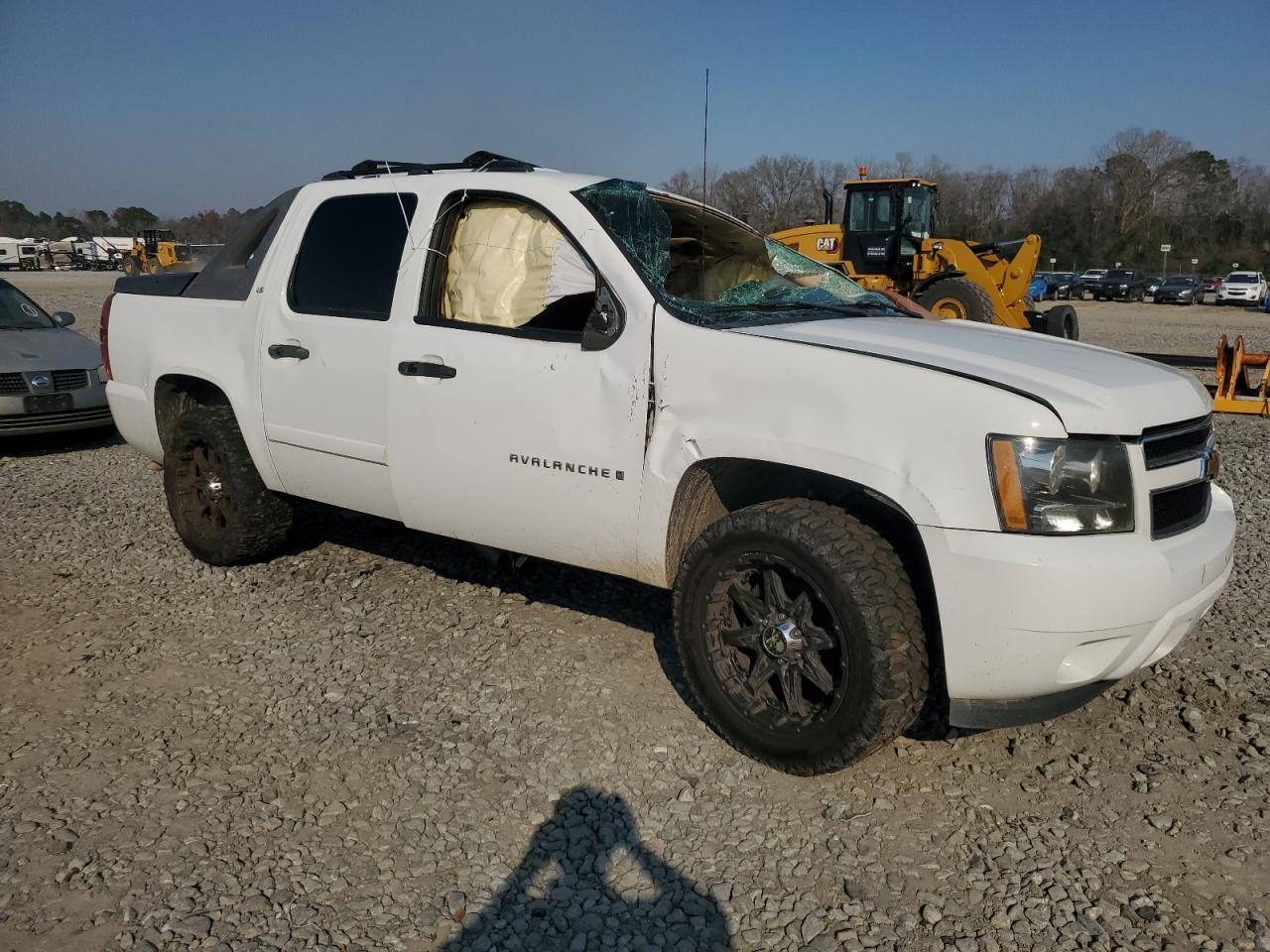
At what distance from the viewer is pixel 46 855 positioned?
284 cm

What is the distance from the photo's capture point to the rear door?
4.15 m

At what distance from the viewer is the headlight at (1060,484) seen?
2711 mm

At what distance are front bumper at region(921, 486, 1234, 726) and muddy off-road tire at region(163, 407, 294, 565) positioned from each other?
3.47 m

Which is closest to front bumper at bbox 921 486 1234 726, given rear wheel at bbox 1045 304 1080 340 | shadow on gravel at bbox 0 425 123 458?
shadow on gravel at bbox 0 425 123 458

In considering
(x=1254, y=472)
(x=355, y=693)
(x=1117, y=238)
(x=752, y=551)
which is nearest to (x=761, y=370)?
(x=752, y=551)

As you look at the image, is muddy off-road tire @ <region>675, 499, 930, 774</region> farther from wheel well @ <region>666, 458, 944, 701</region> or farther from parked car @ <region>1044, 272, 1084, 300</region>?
parked car @ <region>1044, 272, 1084, 300</region>

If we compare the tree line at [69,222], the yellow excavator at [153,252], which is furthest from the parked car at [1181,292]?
the tree line at [69,222]

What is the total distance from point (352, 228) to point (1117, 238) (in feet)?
240

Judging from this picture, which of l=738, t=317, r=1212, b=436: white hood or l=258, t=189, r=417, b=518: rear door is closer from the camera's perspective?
l=738, t=317, r=1212, b=436: white hood

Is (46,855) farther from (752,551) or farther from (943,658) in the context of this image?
(943,658)

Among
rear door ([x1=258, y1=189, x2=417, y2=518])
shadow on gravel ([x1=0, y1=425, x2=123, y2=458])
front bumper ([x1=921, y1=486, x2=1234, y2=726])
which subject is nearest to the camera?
front bumper ([x1=921, y1=486, x2=1234, y2=726])

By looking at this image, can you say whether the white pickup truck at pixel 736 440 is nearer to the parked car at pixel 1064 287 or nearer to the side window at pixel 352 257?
the side window at pixel 352 257

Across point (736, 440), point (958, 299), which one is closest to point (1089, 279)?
point (958, 299)

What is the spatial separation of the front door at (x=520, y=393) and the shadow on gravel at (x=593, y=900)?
3.18 ft
